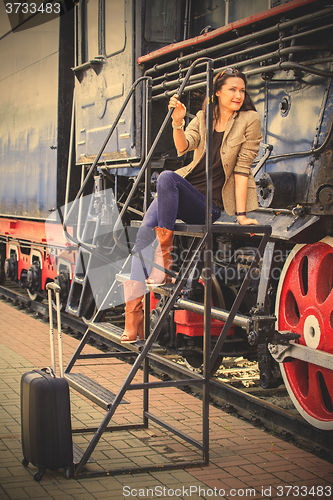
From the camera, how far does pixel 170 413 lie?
4.46 m

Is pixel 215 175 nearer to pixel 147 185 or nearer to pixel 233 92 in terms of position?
pixel 233 92

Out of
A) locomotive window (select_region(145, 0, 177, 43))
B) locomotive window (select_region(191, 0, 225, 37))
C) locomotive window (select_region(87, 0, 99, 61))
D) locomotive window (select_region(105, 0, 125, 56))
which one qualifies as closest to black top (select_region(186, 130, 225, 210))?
locomotive window (select_region(191, 0, 225, 37))

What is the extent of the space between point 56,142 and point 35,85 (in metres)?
1.30

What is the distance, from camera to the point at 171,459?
11.6 feet

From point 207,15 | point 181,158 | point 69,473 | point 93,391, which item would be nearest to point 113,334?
point 93,391

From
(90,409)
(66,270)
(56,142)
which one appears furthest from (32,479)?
(56,142)

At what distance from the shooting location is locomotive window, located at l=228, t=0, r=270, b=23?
4616 millimetres

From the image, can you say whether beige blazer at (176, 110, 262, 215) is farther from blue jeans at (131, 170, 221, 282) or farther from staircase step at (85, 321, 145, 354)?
staircase step at (85, 321, 145, 354)

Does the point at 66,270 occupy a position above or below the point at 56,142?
below

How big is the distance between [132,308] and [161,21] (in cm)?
323

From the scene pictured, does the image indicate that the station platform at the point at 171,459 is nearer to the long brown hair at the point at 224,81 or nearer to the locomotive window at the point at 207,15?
the long brown hair at the point at 224,81

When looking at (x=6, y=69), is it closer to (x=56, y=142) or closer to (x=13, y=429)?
(x=56, y=142)

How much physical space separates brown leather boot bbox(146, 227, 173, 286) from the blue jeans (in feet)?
0.11

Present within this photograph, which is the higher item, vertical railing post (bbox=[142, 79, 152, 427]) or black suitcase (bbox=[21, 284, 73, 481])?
vertical railing post (bbox=[142, 79, 152, 427])
